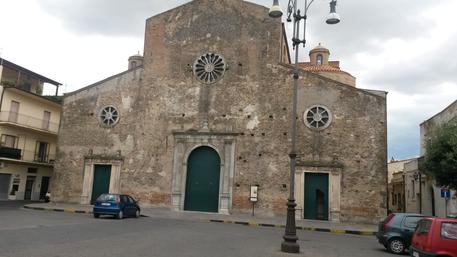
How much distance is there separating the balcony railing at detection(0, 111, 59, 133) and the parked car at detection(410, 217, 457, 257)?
30.0 meters

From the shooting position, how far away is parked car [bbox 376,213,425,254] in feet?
42.7

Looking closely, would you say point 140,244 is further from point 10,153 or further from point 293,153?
point 10,153

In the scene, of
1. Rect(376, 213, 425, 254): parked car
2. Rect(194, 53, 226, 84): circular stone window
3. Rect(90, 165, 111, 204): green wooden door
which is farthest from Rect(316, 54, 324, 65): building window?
Rect(376, 213, 425, 254): parked car

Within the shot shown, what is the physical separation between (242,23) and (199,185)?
33.1 ft

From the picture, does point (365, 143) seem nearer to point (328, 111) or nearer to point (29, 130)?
point (328, 111)

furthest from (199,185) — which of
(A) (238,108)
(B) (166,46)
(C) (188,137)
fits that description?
(B) (166,46)

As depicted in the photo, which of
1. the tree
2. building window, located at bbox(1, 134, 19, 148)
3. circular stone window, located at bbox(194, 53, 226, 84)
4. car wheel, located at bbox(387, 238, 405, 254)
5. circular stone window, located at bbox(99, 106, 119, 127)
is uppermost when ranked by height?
circular stone window, located at bbox(194, 53, 226, 84)

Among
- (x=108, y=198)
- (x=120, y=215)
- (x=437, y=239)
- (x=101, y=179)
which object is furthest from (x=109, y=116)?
(x=437, y=239)

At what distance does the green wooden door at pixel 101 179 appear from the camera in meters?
25.8

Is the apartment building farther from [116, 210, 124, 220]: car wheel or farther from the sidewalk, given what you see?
[116, 210, 124, 220]: car wheel

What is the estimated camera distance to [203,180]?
2502 cm

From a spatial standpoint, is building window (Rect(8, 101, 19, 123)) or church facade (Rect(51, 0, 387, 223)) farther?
building window (Rect(8, 101, 19, 123))

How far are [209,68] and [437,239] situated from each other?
1880cm

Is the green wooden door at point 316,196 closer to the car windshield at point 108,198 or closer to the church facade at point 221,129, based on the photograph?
the church facade at point 221,129
